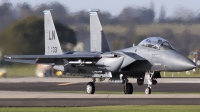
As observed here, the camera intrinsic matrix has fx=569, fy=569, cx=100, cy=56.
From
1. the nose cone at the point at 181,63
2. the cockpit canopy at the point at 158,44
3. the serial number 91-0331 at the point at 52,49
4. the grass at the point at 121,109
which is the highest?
the serial number 91-0331 at the point at 52,49

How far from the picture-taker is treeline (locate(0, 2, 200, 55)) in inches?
1405

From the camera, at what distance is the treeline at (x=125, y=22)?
3569cm

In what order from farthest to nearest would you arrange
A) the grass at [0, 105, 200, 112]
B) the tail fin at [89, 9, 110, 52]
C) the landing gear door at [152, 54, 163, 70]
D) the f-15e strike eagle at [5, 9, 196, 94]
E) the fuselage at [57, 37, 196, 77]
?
the tail fin at [89, 9, 110, 52], the landing gear door at [152, 54, 163, 70], the f-15e strike eagle at [5, 9, 196, 94], the fuselage at [57, 37, 196, 77], the grass at [0, 105, 200, 112]

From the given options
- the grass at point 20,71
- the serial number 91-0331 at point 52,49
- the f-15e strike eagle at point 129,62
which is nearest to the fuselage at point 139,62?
the f-15e strike eagle at point 129,62

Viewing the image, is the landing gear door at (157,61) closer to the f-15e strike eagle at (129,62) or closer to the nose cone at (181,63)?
the f-15e strike eagle at (129,62)

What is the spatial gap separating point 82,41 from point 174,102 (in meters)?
18.5

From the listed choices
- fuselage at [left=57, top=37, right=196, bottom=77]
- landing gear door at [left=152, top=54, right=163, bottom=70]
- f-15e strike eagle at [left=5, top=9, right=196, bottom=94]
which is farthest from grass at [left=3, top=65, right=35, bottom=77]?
landing gear door at [left=152, top=54, right=163, bottom=70]

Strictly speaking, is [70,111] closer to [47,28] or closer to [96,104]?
[96,104]

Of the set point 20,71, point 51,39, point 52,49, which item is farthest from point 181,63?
point 20,71

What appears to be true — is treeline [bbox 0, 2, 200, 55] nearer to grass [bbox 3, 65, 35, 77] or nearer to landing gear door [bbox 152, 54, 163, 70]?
grass [bbox 3, 65, 35, 77]

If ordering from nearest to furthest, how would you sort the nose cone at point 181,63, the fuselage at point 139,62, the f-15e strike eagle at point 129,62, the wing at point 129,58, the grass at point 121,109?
the grass at point 121,109
the nose cone at point 181,63
the fuselage at point 139,62
the f-15e strike eagle at point 129,62
the wing at point 129,58

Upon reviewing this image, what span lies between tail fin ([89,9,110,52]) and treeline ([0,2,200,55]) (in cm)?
480

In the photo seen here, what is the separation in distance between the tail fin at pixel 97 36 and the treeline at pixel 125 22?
480 cm

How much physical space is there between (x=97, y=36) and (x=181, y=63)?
7160 millimetres
